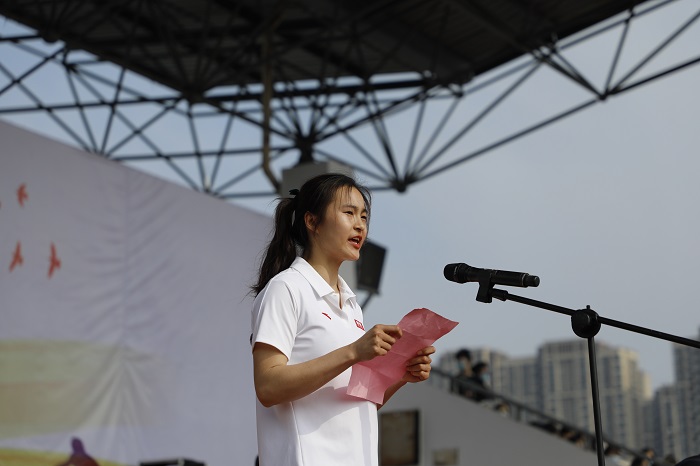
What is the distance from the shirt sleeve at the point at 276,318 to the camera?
2432 millimetres

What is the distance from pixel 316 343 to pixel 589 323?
0.78 meters

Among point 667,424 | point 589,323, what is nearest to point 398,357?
point 589,323

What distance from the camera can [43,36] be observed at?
387 inches

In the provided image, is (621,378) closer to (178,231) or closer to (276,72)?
(276,72)

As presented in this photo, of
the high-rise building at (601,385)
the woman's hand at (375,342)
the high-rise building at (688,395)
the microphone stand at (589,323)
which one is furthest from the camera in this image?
the high-rise building at (601,385)

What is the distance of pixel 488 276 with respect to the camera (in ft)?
9.35

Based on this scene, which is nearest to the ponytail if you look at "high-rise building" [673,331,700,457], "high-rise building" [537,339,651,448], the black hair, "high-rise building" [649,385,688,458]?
the black hair

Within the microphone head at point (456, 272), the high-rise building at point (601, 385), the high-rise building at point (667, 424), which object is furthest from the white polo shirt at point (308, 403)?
the high-rise building at point (601, 385)

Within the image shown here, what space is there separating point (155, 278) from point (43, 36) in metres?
3.61

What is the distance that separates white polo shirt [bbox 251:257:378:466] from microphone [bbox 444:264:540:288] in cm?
44

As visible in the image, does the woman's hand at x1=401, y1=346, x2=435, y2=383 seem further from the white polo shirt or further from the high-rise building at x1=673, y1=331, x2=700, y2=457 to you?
the high-rise building at x1=673, y1=331, x2=700, y2=457

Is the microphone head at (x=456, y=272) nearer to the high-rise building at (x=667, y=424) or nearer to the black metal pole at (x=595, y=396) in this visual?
the black metal pole at (x=595, y=396)

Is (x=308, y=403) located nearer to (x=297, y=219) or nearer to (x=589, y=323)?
(x=297, y=219)

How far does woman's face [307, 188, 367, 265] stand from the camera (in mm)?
2627
